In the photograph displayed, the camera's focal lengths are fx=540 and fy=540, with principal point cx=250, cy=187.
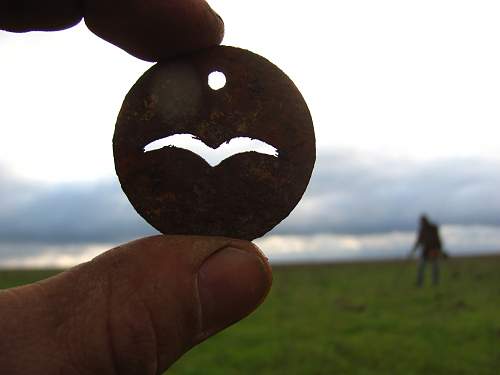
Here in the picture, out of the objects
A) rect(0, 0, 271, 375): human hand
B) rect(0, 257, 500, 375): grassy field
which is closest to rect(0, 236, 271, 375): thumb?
rect(0, 0, 271, 375): human hand

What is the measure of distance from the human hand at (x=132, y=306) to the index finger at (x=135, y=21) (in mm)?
1171

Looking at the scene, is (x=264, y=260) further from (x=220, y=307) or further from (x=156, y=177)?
(x=156, y=177)

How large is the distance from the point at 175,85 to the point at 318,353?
5.62 meters

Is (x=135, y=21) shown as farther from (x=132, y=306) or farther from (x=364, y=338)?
(x=364, y=338)

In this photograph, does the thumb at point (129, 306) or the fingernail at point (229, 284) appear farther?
the fingernail at point (229, 284)

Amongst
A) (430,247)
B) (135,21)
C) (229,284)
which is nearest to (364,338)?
(229,284)

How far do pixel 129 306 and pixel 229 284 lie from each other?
19.0 inches

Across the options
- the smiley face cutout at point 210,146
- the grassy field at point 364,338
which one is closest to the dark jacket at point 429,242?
the grassy field at point 364,338

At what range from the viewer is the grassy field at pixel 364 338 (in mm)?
7109

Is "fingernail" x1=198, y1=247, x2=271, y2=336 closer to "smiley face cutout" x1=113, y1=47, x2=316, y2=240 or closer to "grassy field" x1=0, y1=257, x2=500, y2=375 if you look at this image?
"smiley face cutout" x1=113, y1=47, x2=316, y2=240

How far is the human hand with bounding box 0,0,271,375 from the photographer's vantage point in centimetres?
241

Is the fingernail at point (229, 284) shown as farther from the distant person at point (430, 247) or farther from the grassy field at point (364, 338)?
the distant person at point (430, 247)

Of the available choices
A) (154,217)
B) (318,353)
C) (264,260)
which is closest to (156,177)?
(154,217)

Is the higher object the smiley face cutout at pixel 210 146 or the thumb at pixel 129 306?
the smiley face cutout at pixel 210 146
